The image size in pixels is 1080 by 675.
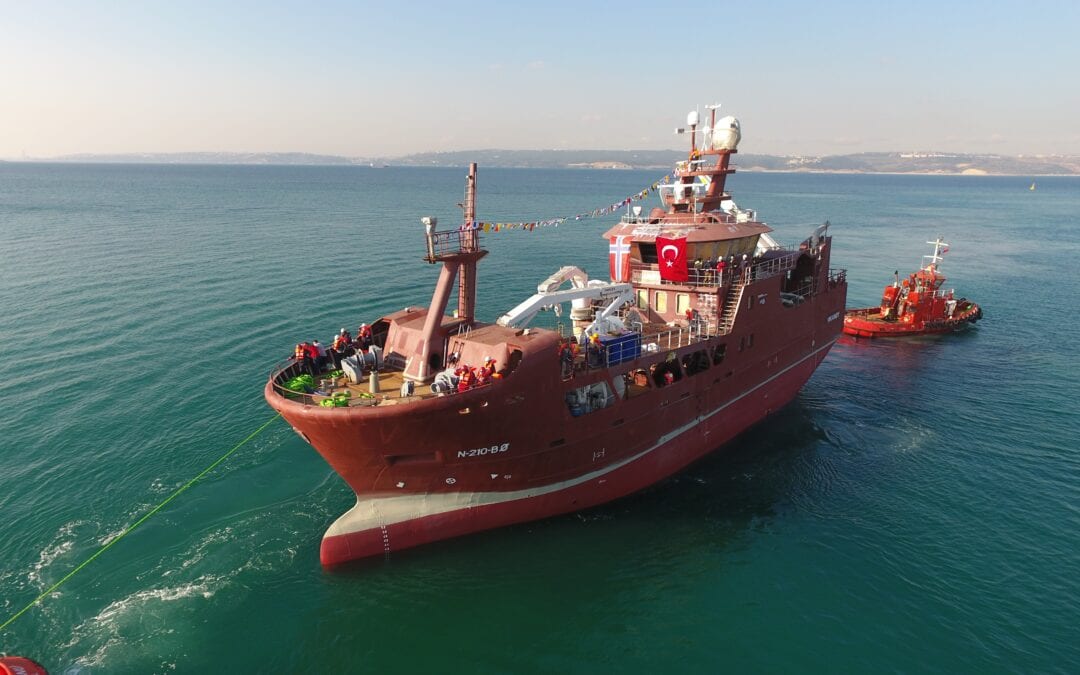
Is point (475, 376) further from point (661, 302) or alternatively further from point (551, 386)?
point (661, 302)

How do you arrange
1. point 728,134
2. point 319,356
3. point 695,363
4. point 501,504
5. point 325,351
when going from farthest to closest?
point 728,134 < point 695,363 < point 325,351 < point 319,356 < point 501,504

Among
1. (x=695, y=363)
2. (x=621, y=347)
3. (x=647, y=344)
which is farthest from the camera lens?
(x=695, y=363)

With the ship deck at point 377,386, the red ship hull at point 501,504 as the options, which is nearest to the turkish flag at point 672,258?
the ship deck at point 377,386

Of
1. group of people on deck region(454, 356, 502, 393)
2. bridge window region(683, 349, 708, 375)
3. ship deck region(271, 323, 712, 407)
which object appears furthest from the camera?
bridge window region(683, 349, 708, 375)

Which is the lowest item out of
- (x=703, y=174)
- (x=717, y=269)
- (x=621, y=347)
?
(x=621, y=347)

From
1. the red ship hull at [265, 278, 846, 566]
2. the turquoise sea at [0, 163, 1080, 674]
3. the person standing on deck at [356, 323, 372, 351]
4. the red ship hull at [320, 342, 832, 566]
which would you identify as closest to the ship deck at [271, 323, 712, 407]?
the red ship hull at [265, 278, 846, 566]

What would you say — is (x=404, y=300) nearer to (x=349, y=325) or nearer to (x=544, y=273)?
(x=349, y=325)

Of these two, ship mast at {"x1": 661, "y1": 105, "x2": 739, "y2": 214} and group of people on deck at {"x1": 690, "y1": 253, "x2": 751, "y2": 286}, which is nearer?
group of people on deck at {"x1": 690, "y1": 253, "x2": 751, "y2": 286}

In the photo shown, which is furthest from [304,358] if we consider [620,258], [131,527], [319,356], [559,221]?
[559,221]

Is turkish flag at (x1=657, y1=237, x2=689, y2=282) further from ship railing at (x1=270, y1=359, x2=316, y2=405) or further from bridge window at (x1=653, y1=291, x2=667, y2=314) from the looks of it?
ship railing at (x1=270, y1=359, x2=316, y2=405)
